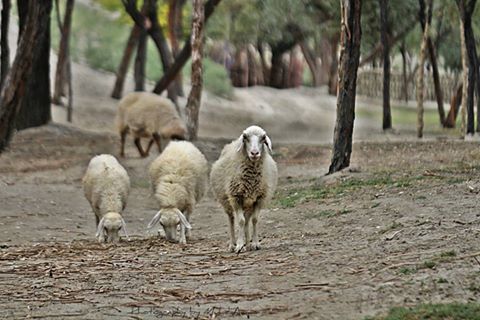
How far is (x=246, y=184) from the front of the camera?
10.2 meters

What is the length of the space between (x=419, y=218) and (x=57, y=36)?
36.0 meters

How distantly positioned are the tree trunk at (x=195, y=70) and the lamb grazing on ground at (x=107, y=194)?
7.56 metres

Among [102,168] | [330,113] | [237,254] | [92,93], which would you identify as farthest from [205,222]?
[330,113]

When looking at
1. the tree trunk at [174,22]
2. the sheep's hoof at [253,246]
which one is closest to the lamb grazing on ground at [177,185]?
the sheep's hoof at [253,246]

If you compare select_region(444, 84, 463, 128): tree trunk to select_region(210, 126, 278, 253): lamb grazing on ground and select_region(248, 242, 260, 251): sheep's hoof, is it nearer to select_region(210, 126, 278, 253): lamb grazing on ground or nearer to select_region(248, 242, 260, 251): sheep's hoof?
select_region(210, 126, 278, 253): lamb grazing on ground

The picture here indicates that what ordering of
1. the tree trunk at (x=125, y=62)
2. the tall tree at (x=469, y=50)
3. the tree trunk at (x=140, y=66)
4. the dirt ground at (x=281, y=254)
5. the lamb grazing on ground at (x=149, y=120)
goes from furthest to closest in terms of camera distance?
the tree trunk at (x=125, y=62), the tree trunk at (x=140, y=66), the tall tree at (x=469, y=50), the lamb grazing on ground at (x=149, y=120), the dirt ground at (x=281, y=254)

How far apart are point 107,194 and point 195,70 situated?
8791 mm

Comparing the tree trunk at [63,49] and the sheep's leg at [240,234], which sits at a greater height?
the tree trunk at [63,49]

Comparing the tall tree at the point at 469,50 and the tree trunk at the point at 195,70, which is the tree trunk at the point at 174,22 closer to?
the tree trunk at the point at 195,70

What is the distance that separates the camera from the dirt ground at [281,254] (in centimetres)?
736

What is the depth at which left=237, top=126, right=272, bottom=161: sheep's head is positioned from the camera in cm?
991

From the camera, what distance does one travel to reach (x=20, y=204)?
15.2 metres

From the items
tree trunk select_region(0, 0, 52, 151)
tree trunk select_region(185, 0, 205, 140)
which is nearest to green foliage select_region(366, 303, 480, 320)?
tree trunk select_region(0, 0, 52, 151)

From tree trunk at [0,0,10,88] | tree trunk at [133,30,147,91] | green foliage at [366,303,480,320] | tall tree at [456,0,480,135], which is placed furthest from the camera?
tree trunk at [133,30,147,91]
